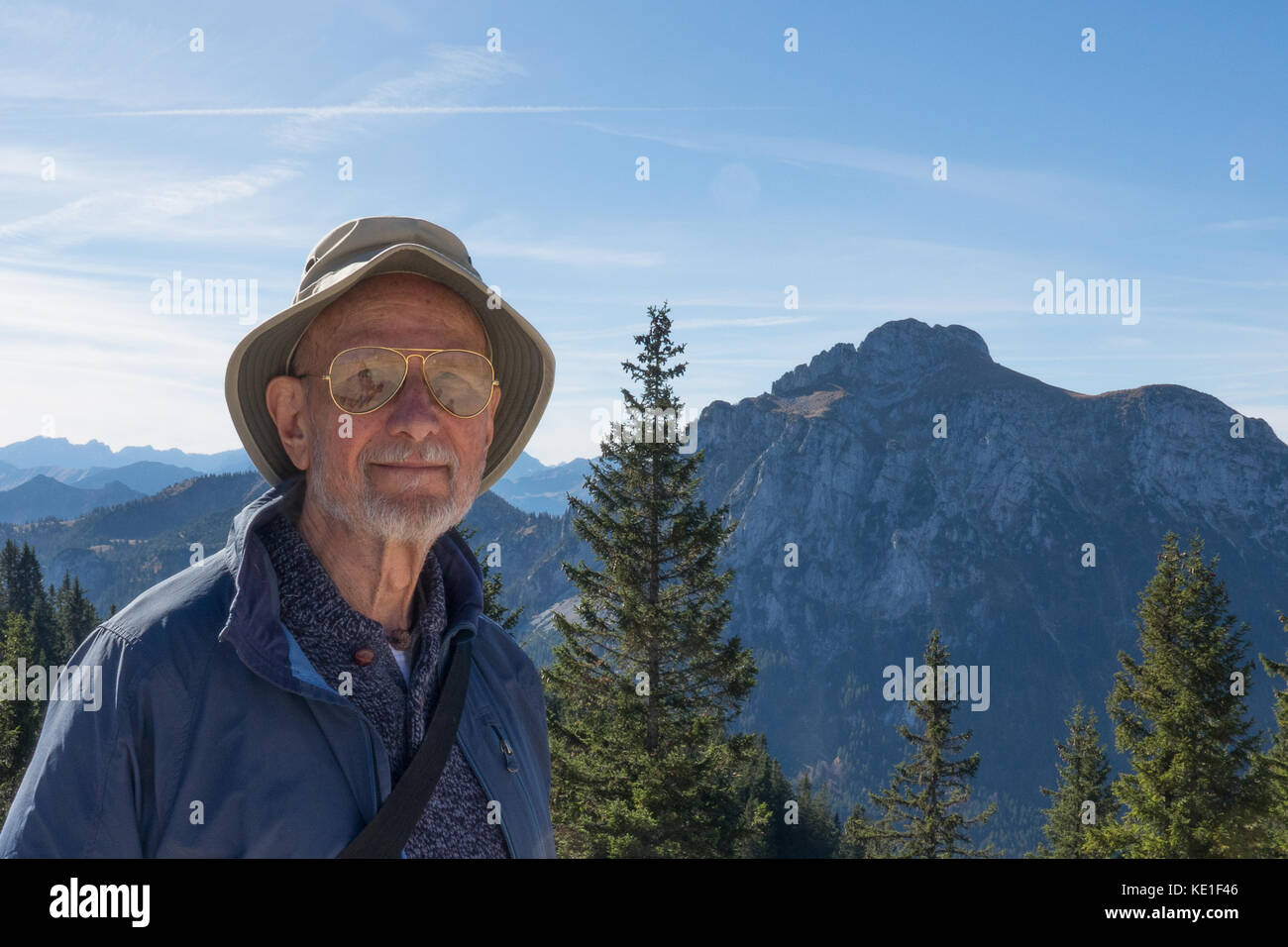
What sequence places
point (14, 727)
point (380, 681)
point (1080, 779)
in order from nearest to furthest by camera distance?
point (380, 681)
point (14, 727)
point (1080, 779)

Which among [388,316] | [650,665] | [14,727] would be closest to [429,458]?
[388,316]

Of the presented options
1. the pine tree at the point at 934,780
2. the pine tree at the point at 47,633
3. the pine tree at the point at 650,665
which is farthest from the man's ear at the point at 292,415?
the pine tree at the point at 47,633

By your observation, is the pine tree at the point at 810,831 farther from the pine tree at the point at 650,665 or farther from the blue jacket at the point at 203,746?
the blue jacket at the point at 203,746

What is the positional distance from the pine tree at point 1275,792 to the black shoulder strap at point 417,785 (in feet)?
85.7

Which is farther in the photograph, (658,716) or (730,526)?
(730,526)

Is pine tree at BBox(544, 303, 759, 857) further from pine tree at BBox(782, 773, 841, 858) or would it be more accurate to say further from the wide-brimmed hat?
pine tree at BBox(782, 773, 841, 858)

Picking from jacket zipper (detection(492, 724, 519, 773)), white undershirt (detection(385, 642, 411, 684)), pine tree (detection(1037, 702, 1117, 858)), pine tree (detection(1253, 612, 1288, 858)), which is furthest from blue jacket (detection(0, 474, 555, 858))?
pine tree (detection(1037, 702, 1117, 858))

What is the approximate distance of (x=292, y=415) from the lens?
3.37 m

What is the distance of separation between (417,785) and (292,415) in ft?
4.96

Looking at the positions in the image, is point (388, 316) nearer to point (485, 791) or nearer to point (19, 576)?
point (485, 791)
